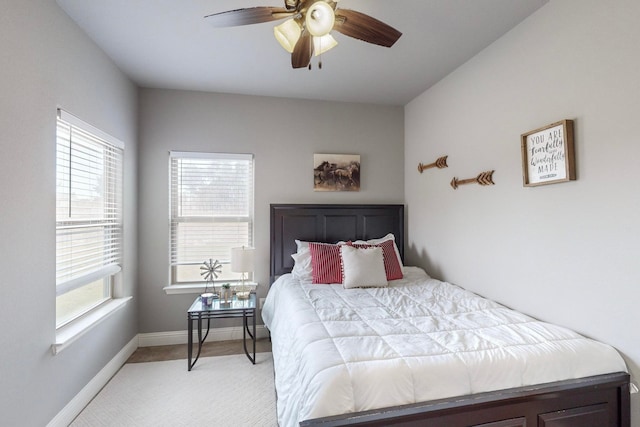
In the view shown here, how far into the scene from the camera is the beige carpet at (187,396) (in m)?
2.04

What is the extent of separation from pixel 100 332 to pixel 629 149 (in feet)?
12.0

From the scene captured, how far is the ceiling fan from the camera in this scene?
1.45 meters

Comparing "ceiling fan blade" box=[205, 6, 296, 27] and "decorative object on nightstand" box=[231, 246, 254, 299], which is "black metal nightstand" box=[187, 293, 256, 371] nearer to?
"decorative object on nightstand" box=[231, 246, 254, 299]

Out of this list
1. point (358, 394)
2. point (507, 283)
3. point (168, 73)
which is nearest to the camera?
point (358, 394)

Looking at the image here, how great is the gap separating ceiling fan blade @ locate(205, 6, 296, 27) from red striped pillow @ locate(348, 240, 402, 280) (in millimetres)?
2148

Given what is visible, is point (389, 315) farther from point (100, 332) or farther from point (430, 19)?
point (100, 332)

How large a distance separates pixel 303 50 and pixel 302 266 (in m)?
1.97

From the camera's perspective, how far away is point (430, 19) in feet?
6.82

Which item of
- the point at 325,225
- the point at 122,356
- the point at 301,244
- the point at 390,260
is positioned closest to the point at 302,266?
the point at 301,244

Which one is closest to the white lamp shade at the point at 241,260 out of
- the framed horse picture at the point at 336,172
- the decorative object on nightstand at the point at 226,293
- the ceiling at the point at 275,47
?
the decorative object on nightstand at the point at 226,293

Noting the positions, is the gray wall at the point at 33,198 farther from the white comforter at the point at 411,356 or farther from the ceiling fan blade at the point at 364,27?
the ceiling fan blade at the point at 364,27

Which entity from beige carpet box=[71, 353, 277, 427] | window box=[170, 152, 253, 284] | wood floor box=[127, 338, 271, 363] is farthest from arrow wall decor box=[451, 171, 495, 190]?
wood floor box=[127, 338, 271, 363]

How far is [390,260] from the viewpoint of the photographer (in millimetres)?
3016

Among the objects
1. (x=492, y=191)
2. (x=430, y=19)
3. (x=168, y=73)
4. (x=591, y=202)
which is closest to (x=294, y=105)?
(x=168, y=73)
